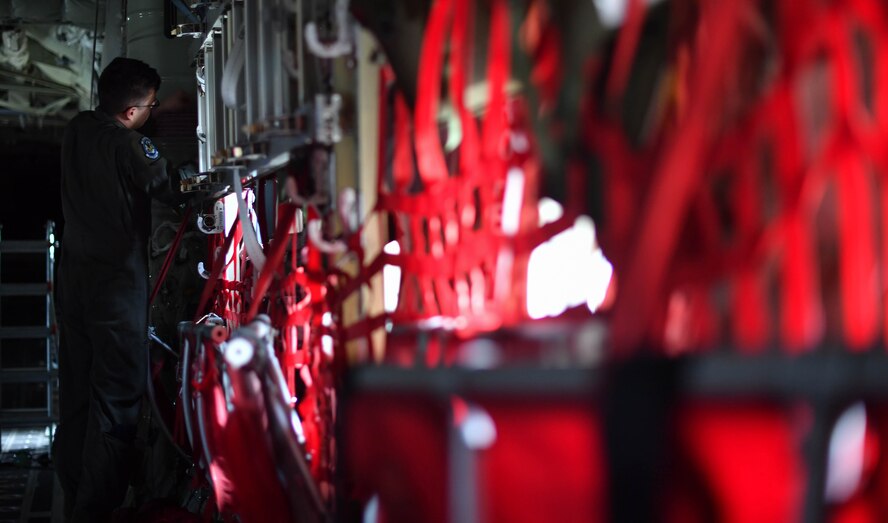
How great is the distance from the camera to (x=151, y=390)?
3.39m

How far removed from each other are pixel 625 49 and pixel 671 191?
0.25 meters

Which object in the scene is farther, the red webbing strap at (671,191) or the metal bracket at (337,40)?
the metal bracket at (337,40)

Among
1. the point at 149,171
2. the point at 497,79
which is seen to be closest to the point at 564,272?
the point at 497,79

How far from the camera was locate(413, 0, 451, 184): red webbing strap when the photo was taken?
A: 163 cm

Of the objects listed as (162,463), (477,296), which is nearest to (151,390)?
(162,463)

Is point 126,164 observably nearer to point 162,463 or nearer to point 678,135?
point 162,463

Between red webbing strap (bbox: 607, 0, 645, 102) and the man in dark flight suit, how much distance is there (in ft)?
7.23

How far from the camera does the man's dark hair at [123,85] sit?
3.48 m

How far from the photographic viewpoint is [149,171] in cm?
329

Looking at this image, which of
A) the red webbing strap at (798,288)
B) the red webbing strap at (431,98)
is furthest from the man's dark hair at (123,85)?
the red webbing strap at (798,288)

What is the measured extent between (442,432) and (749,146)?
0.61 metres

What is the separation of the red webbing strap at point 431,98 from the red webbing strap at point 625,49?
340 mm

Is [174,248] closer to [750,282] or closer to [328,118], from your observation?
[328,118]

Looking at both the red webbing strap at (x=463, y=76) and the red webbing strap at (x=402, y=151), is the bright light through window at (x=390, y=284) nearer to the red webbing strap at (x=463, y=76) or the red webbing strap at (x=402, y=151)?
the red webbing strap at (x=402, y=151)
